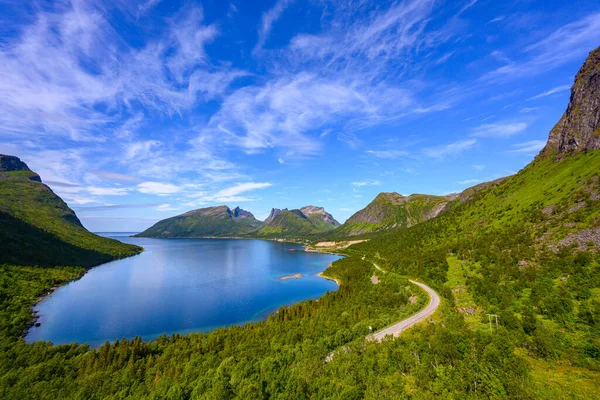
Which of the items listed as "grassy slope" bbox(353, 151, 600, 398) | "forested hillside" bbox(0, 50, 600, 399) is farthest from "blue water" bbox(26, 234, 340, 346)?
"grassy slope" bbox(353, 151, 600, 398)

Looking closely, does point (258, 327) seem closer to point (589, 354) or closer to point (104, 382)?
point (104, 382)

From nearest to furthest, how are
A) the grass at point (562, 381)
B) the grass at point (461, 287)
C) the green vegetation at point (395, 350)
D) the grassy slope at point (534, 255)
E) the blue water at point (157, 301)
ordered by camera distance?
1. the grass at point (562, 381)
2. the green vegetation at point (395, 350)
3. the grassy slope at point (534, 255)
4. the grass at point (461, 287)
5. the blue water at point (157, 301)

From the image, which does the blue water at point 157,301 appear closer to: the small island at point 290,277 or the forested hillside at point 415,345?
the small island at point 290,277

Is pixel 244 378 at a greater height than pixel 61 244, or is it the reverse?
pixel 61 244

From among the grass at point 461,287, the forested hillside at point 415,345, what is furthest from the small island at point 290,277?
the grass at point 461,287

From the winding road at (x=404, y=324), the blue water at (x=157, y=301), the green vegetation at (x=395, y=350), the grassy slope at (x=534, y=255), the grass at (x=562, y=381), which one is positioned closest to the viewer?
the grass at (x=562, y=381)

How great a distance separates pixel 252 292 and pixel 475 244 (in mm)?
97635

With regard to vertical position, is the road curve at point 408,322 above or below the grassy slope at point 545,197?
below

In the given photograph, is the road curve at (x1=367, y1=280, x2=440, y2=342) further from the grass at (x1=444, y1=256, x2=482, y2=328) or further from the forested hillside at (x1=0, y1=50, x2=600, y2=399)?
the grass at (x1=444, y1=256, x2=482, y2=328)

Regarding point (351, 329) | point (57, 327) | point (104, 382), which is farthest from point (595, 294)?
point (57, 327)

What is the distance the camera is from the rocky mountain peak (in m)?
111

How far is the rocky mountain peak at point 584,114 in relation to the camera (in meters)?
111

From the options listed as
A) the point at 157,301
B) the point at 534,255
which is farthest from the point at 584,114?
the point at 157,301

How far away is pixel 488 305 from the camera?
60156 millimetres
